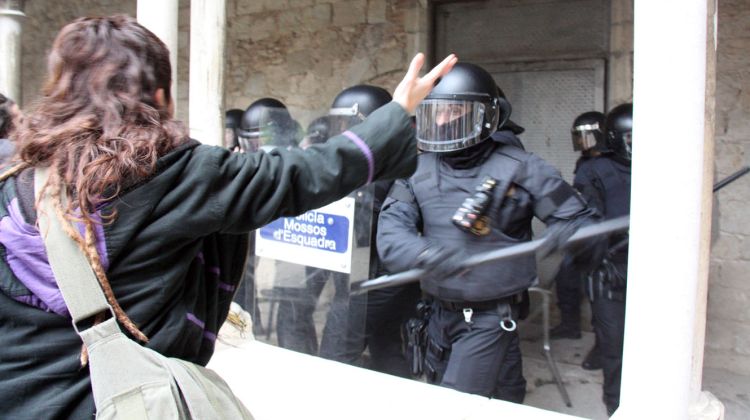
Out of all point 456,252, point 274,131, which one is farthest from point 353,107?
point 456,252

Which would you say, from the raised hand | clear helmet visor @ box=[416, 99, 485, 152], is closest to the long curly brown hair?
the raised hand

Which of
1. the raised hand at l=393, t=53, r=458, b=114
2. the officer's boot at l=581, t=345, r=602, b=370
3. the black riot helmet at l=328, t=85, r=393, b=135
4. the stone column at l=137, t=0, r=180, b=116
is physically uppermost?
the stone column at l=137, t=0, r=180, b=116

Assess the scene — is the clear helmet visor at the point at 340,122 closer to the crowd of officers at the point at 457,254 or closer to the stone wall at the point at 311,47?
the crowd of officers at the point at 457,254

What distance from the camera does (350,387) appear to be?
8.14ft

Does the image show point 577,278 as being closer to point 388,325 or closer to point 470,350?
point 388,325

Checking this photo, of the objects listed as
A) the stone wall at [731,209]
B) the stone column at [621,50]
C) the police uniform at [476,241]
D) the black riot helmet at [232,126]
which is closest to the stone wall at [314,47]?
the black riot helmet at [232,126]

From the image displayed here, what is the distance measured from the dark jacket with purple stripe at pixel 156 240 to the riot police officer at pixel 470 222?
149cm

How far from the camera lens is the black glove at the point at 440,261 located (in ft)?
8.51

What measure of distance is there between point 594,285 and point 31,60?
5800mm

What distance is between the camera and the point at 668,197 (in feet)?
5.48

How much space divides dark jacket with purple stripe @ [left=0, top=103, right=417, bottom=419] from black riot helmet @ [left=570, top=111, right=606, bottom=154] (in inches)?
123

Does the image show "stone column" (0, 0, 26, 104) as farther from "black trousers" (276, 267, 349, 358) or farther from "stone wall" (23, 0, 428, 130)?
"black trousers" (276, 267, 349, 358)

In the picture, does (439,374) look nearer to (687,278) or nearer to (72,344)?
(687,278)

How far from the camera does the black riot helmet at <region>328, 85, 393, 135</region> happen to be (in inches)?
132
